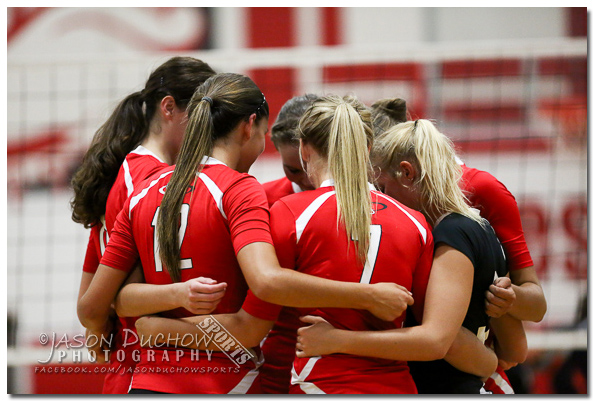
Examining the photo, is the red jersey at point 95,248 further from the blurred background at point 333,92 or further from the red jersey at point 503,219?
the blurred background at point 333,92

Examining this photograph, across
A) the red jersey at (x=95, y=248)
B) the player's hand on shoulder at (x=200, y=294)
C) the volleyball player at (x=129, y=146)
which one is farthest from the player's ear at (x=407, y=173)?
the red jersey at (x=95, y=248)

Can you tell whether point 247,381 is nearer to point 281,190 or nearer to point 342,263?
point 342,263

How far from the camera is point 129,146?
2.21m

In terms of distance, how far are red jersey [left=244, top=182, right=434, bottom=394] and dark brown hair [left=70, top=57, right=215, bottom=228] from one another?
2.59ft

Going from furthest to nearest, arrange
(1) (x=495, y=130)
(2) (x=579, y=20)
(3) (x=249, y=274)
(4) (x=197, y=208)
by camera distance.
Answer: (1) (x=495, y=130), (2) (x=579, y=20), (4) (x=197, y=208), (3) (x=249, y=274)

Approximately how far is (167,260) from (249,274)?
0.29 metres

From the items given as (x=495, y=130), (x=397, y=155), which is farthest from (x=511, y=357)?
(x=495, y=130)

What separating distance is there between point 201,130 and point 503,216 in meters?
1.08

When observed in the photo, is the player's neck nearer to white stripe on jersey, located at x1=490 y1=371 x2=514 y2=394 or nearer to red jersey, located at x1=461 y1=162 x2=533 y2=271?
red jersey, located at x1=461 y1=162 x2=533 y2=271

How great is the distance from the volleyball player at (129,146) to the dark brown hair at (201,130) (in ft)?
0.95

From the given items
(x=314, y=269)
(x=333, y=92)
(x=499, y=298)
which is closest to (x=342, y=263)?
(x=314, y=269)

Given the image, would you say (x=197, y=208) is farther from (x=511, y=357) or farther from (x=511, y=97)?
(x=511, y=97)

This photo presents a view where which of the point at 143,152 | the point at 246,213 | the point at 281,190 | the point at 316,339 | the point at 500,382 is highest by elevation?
the point at 143,152

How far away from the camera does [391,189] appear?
1898 mm
